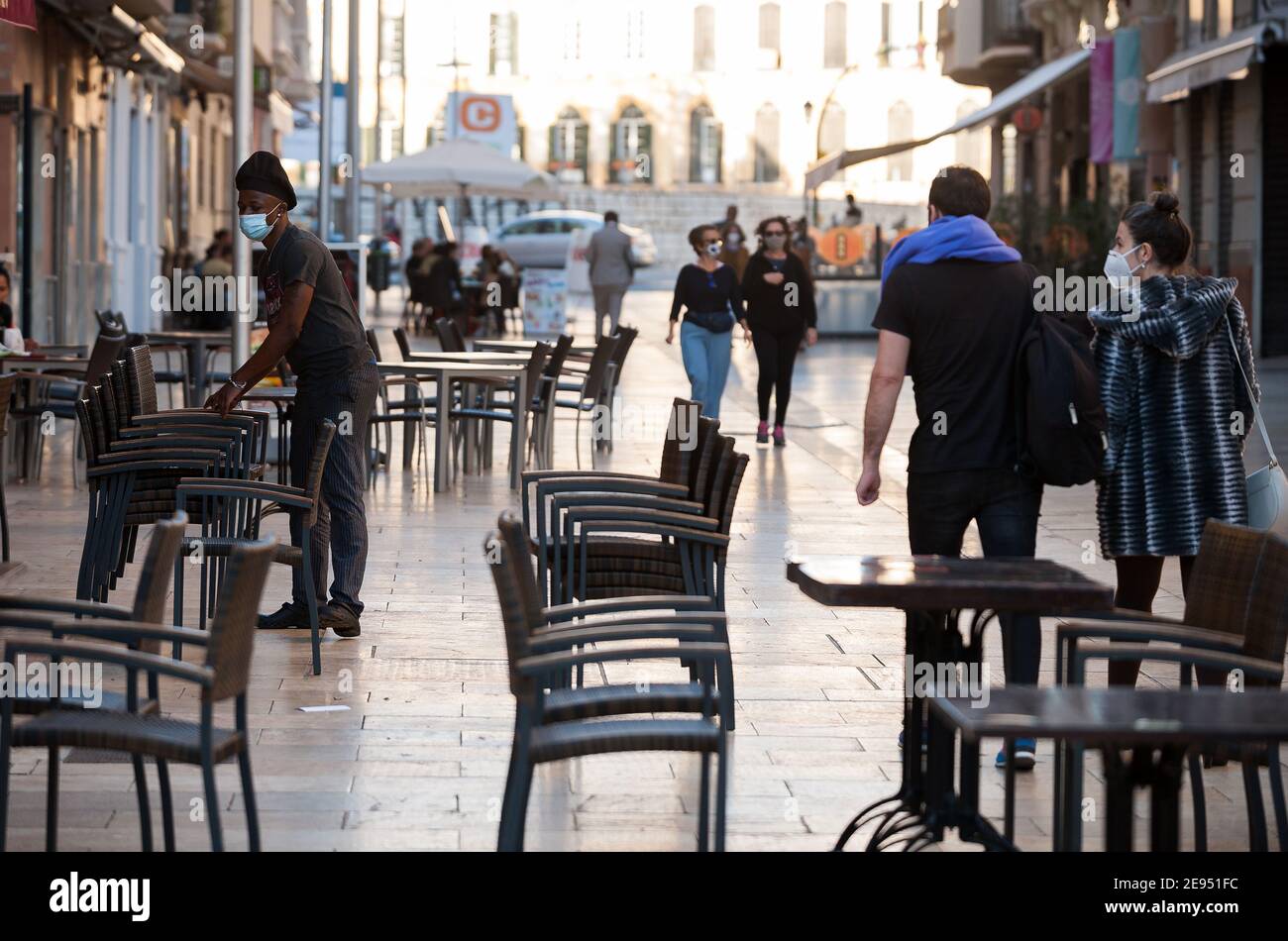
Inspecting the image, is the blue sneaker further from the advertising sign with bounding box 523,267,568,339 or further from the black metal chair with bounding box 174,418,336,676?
the advertising sign with bounding box 523,267,568,339

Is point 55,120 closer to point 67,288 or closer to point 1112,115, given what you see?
point 67,288

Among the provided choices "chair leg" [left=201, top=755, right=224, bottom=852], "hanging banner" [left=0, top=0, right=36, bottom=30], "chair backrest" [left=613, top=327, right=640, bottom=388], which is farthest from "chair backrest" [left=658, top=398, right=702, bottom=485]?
"chair backrest" [left=613, top=327, right=640, bottom=388]

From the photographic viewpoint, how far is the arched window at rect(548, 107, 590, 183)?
256 ft

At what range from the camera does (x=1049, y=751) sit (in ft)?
23.2

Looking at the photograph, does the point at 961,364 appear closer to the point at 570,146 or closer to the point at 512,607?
the point at 512,607

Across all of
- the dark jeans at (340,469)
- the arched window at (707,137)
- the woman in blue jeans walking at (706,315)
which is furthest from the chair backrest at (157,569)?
the arched window at (707,137)

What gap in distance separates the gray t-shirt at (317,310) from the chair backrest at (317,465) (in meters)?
0.39

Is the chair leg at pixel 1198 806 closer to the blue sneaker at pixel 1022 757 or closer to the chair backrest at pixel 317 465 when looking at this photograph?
the blue sneaker at pixel 1022 757

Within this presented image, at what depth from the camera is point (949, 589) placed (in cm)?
519

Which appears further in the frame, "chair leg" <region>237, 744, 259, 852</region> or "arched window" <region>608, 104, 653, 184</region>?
"arched window" <region>608, 104, 653, 184</region>

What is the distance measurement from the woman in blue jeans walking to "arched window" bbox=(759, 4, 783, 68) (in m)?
63.6

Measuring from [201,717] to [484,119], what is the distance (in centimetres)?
3626
